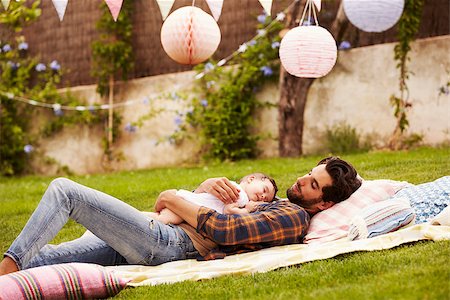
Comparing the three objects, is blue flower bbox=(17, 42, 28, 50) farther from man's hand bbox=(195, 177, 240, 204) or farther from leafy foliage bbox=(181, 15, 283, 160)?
man's hand bbox=(195, 177, 240, 204)

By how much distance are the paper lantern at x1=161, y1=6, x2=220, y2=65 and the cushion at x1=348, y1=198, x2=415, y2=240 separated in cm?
190

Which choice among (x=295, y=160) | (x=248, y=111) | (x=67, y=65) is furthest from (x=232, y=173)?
(x=67, y=65)

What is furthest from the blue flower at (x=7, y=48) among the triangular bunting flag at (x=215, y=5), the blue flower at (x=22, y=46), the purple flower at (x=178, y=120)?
the triangular bunting flag at (x=215, y=5)

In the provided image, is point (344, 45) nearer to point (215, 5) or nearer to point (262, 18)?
point (262, 18)

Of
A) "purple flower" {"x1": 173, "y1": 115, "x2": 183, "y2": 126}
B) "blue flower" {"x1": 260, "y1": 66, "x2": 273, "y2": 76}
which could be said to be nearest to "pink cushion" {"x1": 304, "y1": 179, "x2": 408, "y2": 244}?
"blue flower" {"x1": 260, "y1": 66, "x2": 273, "y2": 76}

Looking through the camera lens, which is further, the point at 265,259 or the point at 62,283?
the point at 265,259

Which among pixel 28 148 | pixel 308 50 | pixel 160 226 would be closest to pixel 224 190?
pixel 160 226

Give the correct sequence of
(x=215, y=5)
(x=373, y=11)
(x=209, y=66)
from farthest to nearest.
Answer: (x=209, y=66)
(x=373, y=11)
(x=215, y=5)

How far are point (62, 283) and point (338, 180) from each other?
142cm

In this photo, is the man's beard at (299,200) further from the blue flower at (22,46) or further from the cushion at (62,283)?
the blue flower at (22,46)

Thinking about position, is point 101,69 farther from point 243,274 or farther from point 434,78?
point 243,274

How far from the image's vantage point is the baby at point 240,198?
11.8 feet

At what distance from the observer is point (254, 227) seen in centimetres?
346

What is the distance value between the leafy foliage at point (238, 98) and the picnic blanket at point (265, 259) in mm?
4999
